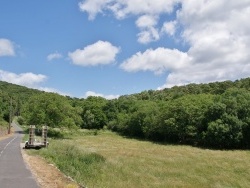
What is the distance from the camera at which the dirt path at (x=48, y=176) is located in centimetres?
1902

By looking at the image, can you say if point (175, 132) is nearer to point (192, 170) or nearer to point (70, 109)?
point (70, 109)

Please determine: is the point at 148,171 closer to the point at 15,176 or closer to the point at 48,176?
the point at 48,176

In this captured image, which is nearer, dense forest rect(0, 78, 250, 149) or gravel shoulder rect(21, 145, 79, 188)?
gravel shoulder rect(21, 145, 79, 188)

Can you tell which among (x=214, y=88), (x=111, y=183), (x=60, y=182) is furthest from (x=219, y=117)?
(x=214, y=88)

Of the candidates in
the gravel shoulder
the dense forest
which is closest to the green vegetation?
Result: the dense forest

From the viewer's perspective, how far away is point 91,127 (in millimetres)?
142250

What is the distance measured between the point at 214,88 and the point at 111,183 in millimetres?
134591

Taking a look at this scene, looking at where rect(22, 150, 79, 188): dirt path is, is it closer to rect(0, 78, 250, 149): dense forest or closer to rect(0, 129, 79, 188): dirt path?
rect(0, 129, 79, 188): dirt path

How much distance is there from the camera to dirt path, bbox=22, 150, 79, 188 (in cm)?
1902

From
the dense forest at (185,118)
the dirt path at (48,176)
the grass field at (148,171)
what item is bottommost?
the grass field at (148,171)

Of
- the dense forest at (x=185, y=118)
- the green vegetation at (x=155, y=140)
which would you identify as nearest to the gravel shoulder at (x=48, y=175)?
the green vegetation at (x=155, y=140)

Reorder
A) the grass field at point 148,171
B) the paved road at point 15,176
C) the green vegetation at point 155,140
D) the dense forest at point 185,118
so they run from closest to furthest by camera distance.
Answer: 1. the paved road at point 15,176
2. the grass field at point 148,171
3. the green vegetation at point 155,140
4. the dense forest at point 185,118

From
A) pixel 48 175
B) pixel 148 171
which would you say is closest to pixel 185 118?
pixel 148 171

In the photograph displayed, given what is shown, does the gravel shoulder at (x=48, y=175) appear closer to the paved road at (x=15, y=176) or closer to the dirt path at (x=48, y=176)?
the dirt path at (x=48, y=176)
